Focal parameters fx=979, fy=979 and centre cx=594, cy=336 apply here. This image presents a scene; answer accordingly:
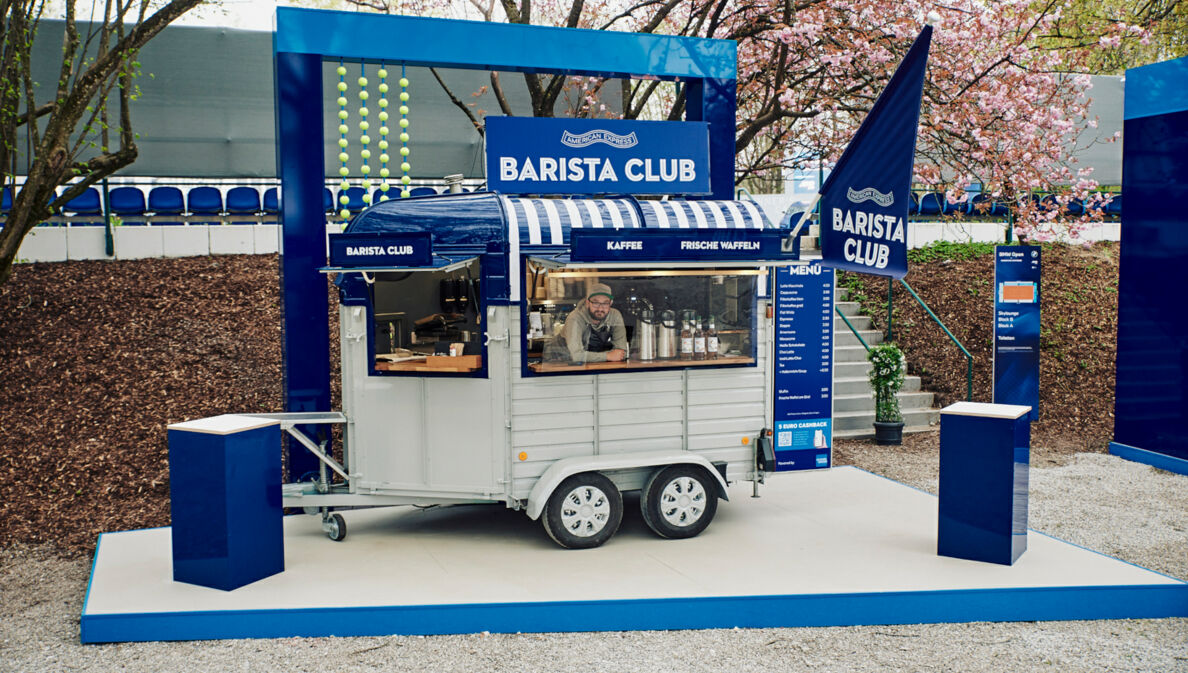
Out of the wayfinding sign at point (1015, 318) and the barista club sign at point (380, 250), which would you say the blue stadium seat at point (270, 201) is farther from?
the wayfinding sign at point (1015, 318)

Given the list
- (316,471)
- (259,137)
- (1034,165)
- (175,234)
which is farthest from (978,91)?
(259,137)

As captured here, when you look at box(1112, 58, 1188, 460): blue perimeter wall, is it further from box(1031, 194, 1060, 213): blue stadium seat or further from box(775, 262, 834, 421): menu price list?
box(775, 262, 834, 421): menu price list

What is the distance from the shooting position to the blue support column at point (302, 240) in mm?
7344

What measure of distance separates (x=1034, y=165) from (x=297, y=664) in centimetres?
936

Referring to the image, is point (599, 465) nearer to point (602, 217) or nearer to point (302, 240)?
point (602, 217)

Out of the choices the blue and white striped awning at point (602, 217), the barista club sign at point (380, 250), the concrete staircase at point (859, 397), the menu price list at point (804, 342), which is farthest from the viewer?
the concrete staircase at point (859, 397)

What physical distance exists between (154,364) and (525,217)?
547 centimetres

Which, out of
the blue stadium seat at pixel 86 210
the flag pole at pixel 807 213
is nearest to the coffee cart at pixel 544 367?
the flag pole at pixel 807 213

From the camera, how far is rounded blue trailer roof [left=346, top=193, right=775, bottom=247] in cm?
672

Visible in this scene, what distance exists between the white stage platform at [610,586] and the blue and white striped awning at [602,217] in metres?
1.87

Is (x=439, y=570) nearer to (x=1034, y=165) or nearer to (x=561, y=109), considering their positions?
(x=1034, y=165)

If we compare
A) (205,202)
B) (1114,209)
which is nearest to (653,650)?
(205,202)

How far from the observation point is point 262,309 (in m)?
11.9

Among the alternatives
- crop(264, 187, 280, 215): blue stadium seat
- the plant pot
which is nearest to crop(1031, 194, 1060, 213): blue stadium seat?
the plant pot
